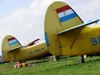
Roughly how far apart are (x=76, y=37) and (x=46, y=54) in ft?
32.0

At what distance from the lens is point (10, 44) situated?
2436cm

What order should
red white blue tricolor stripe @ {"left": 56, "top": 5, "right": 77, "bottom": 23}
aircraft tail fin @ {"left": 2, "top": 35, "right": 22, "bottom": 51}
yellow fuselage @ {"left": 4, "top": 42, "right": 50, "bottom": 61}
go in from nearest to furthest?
red white blue tricolor stripe @ {"left": 56, "top": 5, "right": 77, "bottom": 23} < yellow fuselage @ {"left": 4, "top": 42, "right": 50, "bottom": 61} < aircraft tail fin @ {"left": 2, "top": 35, "right": 22, "bottom": 51}

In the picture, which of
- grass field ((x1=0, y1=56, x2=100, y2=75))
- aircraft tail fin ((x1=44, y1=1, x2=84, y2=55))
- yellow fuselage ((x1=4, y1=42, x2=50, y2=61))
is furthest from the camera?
yellow fuselage ((x1=4, y1=42, x2=50, y2=61))

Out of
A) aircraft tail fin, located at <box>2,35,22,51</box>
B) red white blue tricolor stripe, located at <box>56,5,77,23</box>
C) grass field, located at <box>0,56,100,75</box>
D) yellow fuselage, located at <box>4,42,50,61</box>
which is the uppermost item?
red white blue tricolor stripe, located at <box>56,5,77,23</box>

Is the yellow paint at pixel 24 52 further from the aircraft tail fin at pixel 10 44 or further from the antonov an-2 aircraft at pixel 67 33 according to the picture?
the antonov an-2 aircraft at pixel 67 33

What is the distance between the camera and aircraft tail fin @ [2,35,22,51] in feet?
78.1

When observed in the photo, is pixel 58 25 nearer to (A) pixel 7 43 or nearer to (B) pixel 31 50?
(B) pixel 31 50

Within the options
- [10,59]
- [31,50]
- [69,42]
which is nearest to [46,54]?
[31,50]

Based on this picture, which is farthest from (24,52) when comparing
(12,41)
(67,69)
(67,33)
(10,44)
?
(67,69)

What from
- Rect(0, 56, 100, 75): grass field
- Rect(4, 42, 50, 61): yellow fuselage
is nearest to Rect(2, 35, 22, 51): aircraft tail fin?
Result: Rect(4, 42, 50, 61): yellow fuselage

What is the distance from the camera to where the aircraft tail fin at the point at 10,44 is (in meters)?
23.8

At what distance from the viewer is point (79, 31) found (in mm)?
Answer: 13633

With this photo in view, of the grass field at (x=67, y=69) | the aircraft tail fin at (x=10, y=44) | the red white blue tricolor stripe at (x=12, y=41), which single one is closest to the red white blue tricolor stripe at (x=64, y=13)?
the grass field at (x=67, y=69)

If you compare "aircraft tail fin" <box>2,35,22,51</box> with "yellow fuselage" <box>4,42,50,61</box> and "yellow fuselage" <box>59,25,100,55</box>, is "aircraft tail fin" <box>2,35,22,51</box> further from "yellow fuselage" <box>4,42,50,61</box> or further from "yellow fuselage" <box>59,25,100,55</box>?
"yellow fuselage" <box>59,25,100,55</box>
